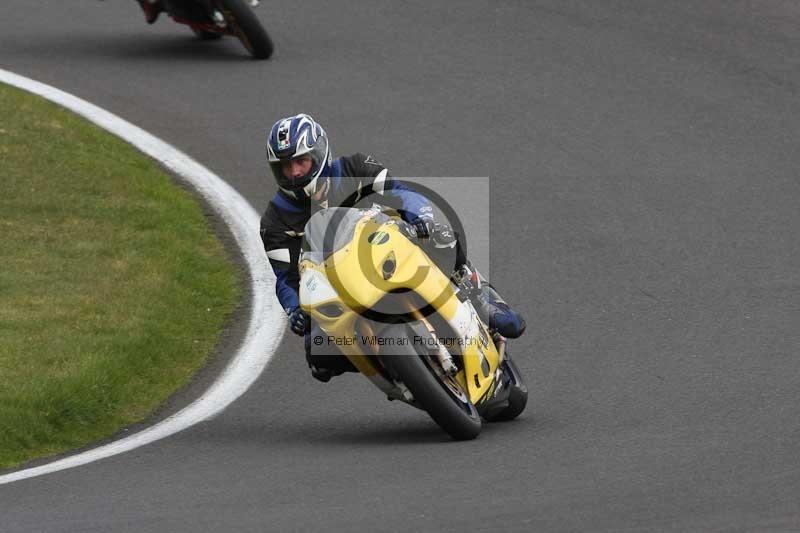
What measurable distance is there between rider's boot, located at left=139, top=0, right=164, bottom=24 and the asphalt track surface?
0.36 m

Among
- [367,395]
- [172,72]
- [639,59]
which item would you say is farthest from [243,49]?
[367,395]

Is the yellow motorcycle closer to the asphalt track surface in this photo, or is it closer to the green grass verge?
the asphalt track surface

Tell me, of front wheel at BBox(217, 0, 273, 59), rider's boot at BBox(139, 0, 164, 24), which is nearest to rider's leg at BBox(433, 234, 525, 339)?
front wheel at BBox(217, 0, 273, 59)

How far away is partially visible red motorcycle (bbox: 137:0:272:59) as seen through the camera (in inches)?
589

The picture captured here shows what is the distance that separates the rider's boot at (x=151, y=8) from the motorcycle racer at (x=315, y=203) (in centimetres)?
809

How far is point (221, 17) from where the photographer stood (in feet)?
50.0

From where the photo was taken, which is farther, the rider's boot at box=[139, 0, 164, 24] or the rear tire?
the rider's boot at box=[139, 0, 164, 24]

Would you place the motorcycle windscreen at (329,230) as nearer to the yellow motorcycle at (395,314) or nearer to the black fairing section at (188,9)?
the yellow motorcycle at (395,314)

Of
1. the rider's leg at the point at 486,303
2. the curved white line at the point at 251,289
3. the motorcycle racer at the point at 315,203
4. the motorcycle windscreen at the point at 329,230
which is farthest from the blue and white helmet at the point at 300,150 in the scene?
the curved white line at the point at 251,289

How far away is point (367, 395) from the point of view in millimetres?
8672

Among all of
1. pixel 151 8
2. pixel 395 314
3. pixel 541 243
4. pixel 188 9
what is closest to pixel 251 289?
pixel 541 243

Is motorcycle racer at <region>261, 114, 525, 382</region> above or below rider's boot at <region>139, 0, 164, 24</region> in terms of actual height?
below

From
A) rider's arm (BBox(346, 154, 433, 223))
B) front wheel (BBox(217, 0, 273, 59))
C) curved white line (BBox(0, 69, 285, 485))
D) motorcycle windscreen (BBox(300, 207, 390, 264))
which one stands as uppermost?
front wheel (BBox(217, 0, 273, 59))

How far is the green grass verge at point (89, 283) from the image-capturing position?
8.39 metres
